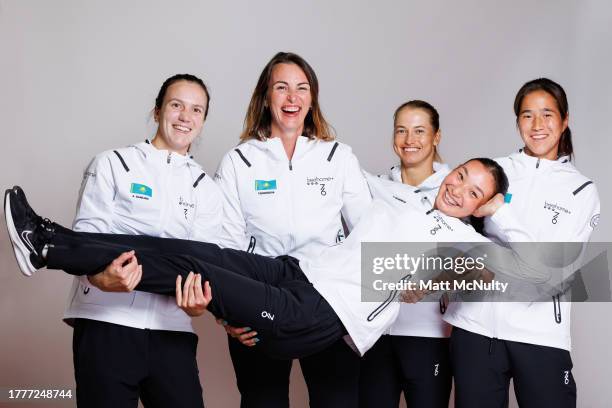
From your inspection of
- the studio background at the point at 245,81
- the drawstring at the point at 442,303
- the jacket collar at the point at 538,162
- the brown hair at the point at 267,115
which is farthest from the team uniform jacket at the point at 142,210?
the studio background at the point at 245,81

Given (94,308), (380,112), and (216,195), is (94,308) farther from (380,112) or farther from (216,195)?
(380,112)

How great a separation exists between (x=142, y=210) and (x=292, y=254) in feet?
2.00

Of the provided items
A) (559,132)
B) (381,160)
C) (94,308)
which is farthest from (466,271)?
(381,160)

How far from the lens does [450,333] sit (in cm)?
289

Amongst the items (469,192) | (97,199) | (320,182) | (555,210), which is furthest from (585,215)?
(97,199)

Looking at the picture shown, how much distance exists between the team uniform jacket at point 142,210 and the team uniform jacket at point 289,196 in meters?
0.10

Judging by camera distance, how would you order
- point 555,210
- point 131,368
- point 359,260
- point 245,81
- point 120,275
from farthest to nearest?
point 245,81, point 555,210, point 359,260, point 131,368, point 120,275

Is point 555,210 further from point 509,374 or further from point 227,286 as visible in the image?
point 227,286

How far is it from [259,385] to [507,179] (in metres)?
1.23

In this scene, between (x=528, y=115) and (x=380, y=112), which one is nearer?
(x=528, y=115)

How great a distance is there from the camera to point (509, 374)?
262cm

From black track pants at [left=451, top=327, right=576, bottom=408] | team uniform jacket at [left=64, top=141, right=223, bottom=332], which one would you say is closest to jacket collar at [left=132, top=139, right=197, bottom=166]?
team uniform jacket at [left=64, top=141, right=223, bottom=332]

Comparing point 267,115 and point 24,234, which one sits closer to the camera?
point 24,234

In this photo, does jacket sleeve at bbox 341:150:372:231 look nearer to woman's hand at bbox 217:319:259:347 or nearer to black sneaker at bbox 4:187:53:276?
woman's hand at bbox 217:319:259:347
